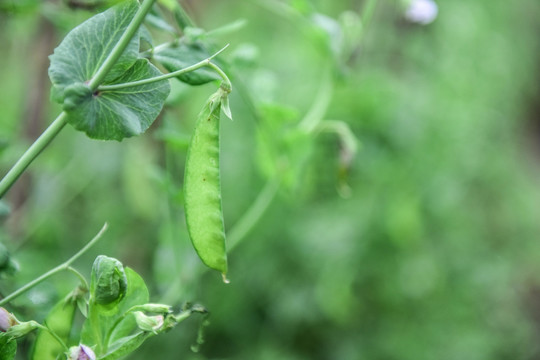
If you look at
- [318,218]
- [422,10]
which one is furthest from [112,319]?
[318,218]

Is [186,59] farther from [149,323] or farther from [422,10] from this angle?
[422,10]

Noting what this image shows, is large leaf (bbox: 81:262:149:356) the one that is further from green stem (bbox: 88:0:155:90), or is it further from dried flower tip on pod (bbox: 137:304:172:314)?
green stem (bbox: 88:0:155:90)

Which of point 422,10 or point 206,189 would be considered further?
point 422,10

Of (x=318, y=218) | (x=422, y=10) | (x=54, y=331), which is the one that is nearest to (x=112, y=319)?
(x=54, y=331)

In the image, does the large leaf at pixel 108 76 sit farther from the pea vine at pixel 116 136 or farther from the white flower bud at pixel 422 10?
the white flower bud at pixel 422 10

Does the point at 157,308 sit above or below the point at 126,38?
below

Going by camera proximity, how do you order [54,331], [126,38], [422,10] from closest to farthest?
[126,38] < [54,331] < [422,10]

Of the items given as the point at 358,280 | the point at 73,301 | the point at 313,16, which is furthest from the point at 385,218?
the point at 73,301

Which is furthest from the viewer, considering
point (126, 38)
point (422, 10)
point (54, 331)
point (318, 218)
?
point (318, 218)

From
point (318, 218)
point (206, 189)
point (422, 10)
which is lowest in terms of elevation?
point (318, 218)
